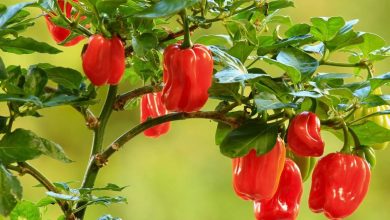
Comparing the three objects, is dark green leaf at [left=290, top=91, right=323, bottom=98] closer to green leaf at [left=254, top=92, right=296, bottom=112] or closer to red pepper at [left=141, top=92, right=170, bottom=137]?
green leaf at [left=254, top=92, right=296, bottom=112]

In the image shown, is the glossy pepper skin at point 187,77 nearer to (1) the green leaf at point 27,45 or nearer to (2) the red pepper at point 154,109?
(1) the green leaf at point 27,45

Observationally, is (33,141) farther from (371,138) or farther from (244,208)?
(244,208)

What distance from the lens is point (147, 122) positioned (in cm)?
90

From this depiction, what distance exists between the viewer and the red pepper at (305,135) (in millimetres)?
805

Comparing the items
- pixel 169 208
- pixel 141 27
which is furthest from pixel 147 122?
pixel 169 208

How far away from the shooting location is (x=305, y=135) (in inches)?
31.6

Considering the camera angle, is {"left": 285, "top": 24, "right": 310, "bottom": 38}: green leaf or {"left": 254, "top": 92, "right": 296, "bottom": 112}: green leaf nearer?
{"left": 254, "top": 92, "right": 296, "bottom": 112}: green leaf

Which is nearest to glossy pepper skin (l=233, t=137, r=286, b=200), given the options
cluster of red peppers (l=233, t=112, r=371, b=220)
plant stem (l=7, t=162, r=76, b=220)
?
cluster of red peppers (l=233, t=112, r=371, b=220)

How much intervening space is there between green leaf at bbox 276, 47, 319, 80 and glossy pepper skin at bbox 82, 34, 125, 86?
0.59 feet

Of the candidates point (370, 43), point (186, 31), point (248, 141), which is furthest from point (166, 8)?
point (370, 43)

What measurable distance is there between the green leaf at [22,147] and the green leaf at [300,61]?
273 mm

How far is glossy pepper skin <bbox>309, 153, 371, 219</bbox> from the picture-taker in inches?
34.7

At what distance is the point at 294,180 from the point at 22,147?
335 millimetres

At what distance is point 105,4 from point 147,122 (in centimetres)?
18
